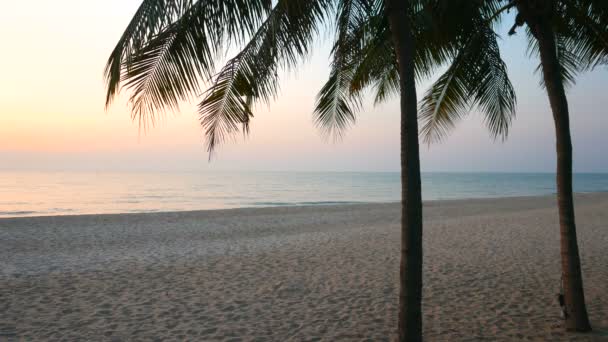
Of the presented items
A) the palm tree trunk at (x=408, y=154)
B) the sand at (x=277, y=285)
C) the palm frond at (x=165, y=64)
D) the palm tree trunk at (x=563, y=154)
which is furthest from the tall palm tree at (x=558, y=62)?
the palm frond at (x=165, y=64)

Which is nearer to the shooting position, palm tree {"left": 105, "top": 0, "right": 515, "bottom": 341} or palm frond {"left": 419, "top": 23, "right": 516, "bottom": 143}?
palm tree {"left": 105, "top": 0, "right": 515, "bottom": 341}

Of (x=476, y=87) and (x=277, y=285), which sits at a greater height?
(x=476, y=87)

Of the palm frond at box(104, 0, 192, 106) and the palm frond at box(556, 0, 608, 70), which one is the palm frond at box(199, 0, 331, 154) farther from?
the palm frond at box(556, 0, 608, 70)

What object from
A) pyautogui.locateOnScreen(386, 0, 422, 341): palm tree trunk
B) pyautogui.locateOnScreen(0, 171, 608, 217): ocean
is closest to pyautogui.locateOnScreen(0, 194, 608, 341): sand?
pyautogui.locateOnScreen(386, 0, 422, 341): palm tree trunk

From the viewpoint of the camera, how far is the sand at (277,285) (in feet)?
16.5

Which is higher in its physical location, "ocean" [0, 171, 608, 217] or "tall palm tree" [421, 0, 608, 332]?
"tall palm tree" [421, 0, 608, 332]

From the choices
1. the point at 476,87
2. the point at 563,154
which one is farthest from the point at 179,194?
the point at 563,154

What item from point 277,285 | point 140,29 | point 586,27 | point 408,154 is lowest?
point 277,285

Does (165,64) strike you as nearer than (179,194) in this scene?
Yes

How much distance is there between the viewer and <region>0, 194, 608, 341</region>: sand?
5.02m

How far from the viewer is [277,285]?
23.2 ft

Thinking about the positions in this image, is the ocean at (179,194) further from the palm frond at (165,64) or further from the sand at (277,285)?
the palm frond at (165,64)

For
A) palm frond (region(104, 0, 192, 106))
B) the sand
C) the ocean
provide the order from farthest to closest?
1. the ocean
2. the sand
3. palm frond (region(104, 0, 192, 106))

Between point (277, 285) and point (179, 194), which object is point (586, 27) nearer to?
point (277, 285)
